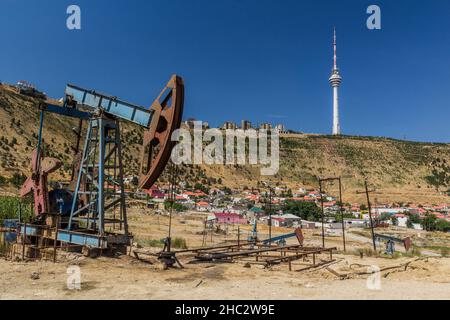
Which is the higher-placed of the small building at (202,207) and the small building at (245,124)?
the small building at (245,124)

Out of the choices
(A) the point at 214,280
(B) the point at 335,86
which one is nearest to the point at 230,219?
(A) the point at 214,280

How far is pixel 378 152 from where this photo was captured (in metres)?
99.7

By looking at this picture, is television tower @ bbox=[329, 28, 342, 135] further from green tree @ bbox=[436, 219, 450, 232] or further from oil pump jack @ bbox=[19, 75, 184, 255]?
oil pump jack @ bbox=[19, 75, 184, 255]

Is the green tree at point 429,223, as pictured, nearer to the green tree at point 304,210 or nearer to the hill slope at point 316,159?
the green tree at point 304,210

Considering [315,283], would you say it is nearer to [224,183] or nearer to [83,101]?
[83,101]

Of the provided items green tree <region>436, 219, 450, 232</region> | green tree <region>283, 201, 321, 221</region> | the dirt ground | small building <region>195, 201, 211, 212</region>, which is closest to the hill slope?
small building <region>195, 201, 211, 212</region>

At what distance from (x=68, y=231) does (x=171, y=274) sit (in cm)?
310

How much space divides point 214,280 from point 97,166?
4.47 metres

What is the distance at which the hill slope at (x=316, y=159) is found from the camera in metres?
53.7

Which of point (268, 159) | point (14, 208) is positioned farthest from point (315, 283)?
point (268, 159)

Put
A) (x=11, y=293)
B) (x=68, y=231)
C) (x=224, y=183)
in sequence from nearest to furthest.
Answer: (x=11, y=293)
(x=68, y=231)
(x=224, y=183)

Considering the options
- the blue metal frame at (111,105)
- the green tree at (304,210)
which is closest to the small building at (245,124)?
the green tree at (304,210)

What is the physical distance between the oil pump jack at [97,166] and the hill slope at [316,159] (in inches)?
1394

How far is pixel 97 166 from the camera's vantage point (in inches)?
421
